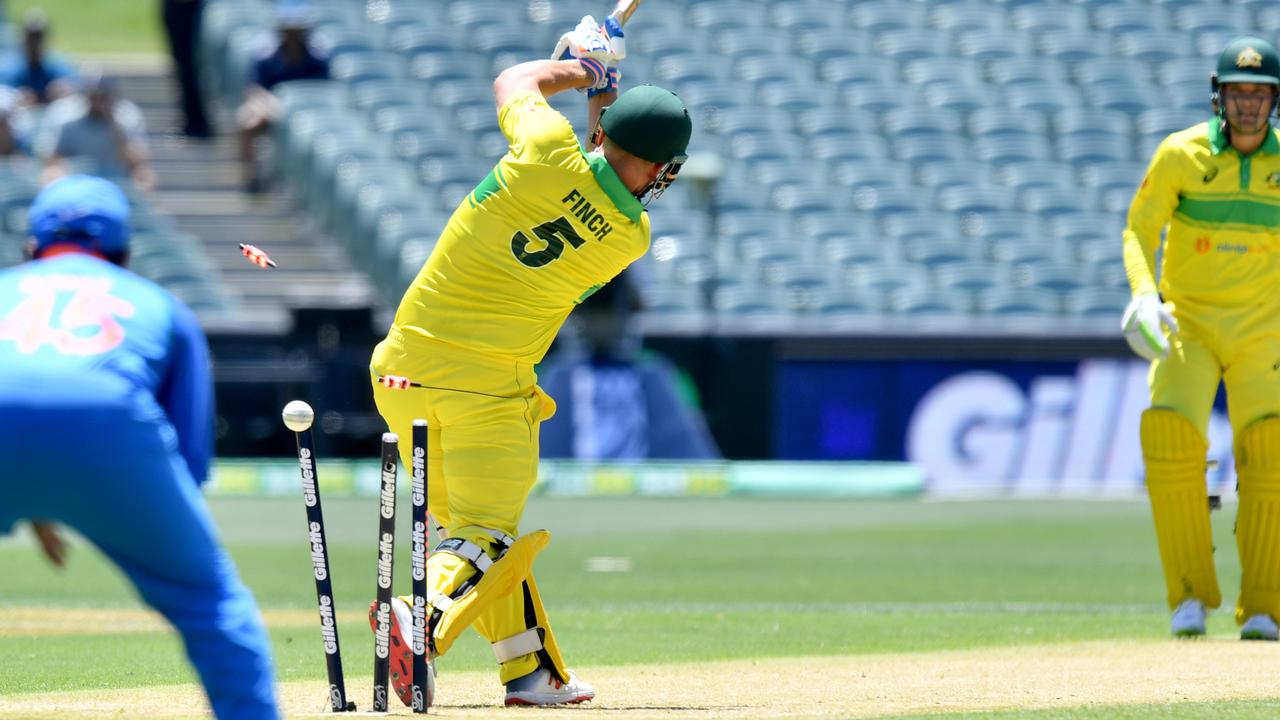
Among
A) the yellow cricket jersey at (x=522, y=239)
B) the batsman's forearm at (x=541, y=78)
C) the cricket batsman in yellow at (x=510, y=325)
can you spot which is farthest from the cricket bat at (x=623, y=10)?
the yellow cricket jersey at (x=522, y=239)

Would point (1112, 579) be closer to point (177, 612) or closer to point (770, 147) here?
point (177, 612)

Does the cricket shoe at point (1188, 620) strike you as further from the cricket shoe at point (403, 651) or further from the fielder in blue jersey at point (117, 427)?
the fielder in blue jersey at point (117, 427)

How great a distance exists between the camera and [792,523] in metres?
16.0

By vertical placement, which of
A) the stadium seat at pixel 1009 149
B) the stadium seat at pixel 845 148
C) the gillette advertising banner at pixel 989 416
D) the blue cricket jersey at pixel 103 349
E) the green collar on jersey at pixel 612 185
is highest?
the green collar on jersey at pixel 612 185

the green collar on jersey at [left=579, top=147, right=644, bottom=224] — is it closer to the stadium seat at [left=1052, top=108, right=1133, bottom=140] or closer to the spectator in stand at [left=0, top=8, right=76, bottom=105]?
the spectator in stand at [left=0, top=8, right=76, bottom=105]

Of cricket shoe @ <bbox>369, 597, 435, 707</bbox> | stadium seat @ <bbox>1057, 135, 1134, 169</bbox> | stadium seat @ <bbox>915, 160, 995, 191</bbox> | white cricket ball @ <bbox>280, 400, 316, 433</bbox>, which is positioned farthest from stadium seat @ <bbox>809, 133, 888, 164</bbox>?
white cricket ball @ <bbox>280, 400, 316, 433</bbox>

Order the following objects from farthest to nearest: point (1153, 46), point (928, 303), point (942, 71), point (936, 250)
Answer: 1. point (1153, 46)
2. point (942, 71)
3. point (936, 250)
4. point (928, 303)

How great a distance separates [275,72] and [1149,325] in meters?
16.0

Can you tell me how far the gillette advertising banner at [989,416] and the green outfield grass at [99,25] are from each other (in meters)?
24.0

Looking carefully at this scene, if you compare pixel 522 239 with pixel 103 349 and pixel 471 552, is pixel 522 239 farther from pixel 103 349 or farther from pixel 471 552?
pixel 103 349

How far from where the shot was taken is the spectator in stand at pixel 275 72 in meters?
22.3

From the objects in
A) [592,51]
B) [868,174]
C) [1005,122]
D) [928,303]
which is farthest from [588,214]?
[1005,122]

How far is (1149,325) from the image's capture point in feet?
27.4

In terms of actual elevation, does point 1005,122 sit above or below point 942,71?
below
